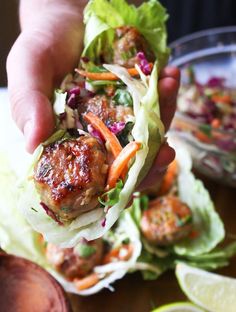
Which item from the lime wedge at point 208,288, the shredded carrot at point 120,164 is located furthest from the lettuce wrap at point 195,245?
the shredded carrot at point 120,164

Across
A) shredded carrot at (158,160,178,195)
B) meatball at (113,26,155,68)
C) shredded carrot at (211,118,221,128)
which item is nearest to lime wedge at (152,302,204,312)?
shredded carrot at (158,160,178,195)

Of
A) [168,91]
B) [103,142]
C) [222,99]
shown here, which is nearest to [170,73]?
[168,91]

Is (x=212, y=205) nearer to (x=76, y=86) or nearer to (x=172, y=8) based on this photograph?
(x=76, y=86)

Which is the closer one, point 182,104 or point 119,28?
point 119,28

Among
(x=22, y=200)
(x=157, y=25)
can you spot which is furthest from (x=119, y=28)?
(x=22, y=200)

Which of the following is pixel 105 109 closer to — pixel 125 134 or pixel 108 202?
pixel 125 134

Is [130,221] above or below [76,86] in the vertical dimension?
below

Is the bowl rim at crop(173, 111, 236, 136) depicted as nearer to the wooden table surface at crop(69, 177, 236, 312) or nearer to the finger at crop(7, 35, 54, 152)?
the wooden table surface at crop(69, 177, 236, 312)
